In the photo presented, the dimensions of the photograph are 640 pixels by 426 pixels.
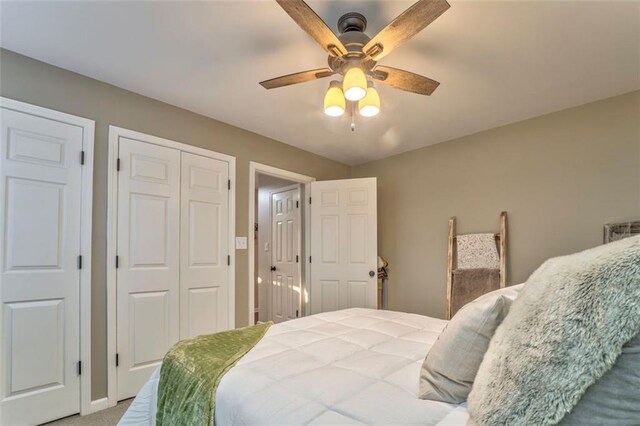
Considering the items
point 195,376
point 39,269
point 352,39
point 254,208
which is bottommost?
point 195,376

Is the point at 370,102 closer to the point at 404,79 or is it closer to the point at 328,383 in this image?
the point at 404,79

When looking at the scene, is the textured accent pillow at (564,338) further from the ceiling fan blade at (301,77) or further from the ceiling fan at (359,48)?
the ceiling fan blade at (301,77)

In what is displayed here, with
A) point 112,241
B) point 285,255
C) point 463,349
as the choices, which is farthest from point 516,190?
point 112,241

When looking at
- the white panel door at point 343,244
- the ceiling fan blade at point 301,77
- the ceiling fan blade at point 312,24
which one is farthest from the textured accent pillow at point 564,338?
the white panel door at point 343,244

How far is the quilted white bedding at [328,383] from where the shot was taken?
3.11 feet

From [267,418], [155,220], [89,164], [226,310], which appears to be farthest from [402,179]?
[267,418]

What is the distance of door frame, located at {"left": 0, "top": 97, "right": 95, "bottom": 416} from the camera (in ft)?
7.43

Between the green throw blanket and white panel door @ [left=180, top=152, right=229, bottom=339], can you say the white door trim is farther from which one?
the green throw blanket

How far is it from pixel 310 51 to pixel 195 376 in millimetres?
1896

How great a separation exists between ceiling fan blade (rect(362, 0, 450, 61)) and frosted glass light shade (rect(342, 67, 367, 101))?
0.14 metres

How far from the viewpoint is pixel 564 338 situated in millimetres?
665

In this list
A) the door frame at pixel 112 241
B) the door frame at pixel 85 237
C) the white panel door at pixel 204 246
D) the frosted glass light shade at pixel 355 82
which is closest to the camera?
the frosted glass light shade at pixel 355 82


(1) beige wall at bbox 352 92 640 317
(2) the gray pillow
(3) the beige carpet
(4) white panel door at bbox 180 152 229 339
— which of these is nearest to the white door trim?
(4) white panel door at bbox 180 152 229 339

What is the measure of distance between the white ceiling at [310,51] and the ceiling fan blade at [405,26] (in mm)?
241
